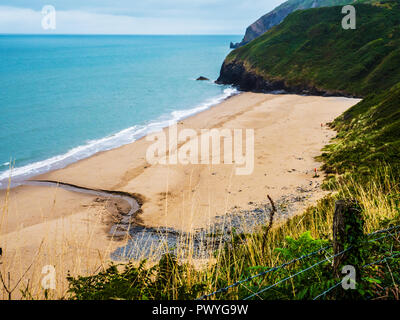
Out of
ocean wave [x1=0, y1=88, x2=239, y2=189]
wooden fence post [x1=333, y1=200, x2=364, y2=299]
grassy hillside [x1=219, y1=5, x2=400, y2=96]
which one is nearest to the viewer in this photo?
wooden fence post [x1=333, y1=200, x2=364, y2=299]

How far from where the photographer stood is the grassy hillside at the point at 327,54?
Result: 143ft

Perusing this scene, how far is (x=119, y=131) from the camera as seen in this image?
3331 cm

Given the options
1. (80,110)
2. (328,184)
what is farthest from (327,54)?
(328,184)

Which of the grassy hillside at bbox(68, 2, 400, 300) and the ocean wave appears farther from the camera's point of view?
the ocean wave

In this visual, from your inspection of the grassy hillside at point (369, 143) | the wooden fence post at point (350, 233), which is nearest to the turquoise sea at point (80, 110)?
the wooden fence post at point (350, 233)

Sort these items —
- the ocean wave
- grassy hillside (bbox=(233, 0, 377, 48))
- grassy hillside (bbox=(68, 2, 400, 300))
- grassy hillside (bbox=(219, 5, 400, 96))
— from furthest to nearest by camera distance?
grassy hillside (bbox=(233, 0, 377, 48))
grassy hillside (bbox=(219, 5, 400, 96))
the ocean wave
grassy hillside (bbox=(68, 2, 400, 300))

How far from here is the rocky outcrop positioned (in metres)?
46.6

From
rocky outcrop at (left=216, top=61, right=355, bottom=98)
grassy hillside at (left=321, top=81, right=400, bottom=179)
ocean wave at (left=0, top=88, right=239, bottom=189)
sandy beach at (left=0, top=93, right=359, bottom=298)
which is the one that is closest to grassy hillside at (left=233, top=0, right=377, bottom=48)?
rocky outcrop at (left=216, top=61, right=355, bottom=98)

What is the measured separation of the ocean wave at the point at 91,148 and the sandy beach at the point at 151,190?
1424 millimetres

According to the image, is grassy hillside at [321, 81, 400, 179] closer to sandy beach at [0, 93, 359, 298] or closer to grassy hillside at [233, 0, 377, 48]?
sandy beach at [0, 93, 359, 298]

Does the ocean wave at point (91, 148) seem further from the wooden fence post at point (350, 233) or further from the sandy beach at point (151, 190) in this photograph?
→ the wooden fence post at point (350, 233)

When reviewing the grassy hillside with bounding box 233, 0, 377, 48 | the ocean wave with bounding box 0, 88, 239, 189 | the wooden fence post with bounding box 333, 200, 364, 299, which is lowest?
the wooden fence post with bounding box 333, 200, 364, 299

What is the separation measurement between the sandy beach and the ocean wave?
1.42 metres
